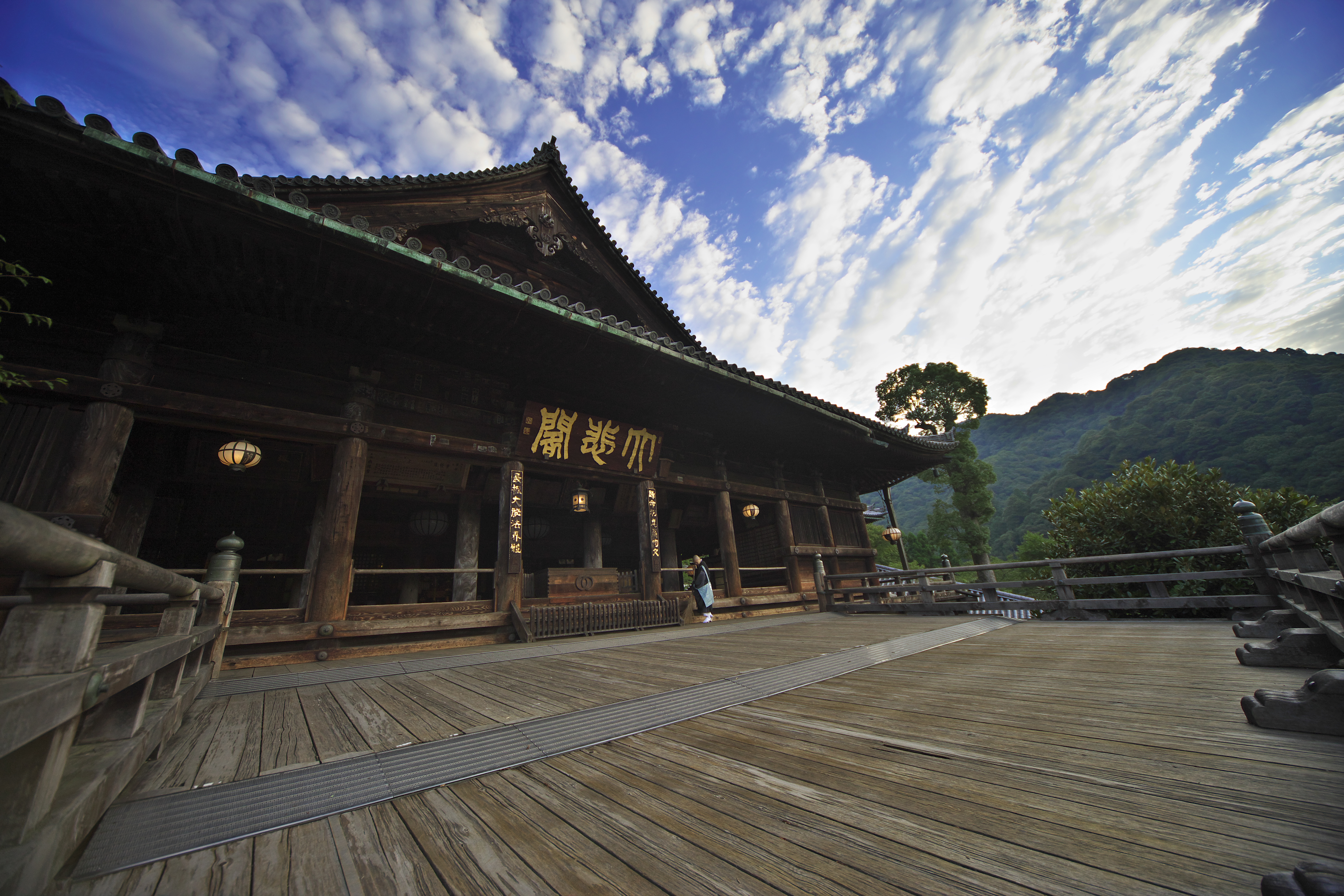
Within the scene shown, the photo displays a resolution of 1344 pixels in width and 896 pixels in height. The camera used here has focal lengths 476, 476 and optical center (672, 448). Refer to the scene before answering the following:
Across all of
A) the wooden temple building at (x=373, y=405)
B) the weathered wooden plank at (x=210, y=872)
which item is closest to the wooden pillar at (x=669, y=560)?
the wooden temple building at (x=373, y=405)

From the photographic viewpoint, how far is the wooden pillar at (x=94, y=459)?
4418 millimetres

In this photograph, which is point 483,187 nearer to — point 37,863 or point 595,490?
point 595,490

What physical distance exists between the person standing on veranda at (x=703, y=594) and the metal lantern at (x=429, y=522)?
16.8 feet

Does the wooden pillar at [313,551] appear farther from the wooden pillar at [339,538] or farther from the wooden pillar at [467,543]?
the wooden pillar at [467,543]

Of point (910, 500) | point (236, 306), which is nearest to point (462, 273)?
point (236, 306)

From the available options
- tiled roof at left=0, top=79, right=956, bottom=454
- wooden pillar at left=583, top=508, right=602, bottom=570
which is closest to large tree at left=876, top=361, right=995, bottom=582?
tiled roof at left=0, top=79, right=956, bottom=454

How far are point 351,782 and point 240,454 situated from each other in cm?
582

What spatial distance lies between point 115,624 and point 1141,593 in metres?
14.2

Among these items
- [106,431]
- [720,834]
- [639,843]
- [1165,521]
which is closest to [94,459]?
[106,431]

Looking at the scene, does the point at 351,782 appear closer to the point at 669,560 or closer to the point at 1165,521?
the point at 669,560

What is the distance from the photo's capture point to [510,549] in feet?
22.3

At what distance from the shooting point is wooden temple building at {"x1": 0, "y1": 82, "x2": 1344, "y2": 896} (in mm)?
1266

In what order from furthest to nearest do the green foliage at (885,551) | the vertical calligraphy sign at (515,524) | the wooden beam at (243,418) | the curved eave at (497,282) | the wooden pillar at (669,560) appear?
the green foliage at (885,551) < the wooden pillar at (669,560) < the vertical calligraphy sign at (515,524) < the wooden beam at (243,418) < the curved eave at (497,282)

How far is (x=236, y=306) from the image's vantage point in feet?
17.4
